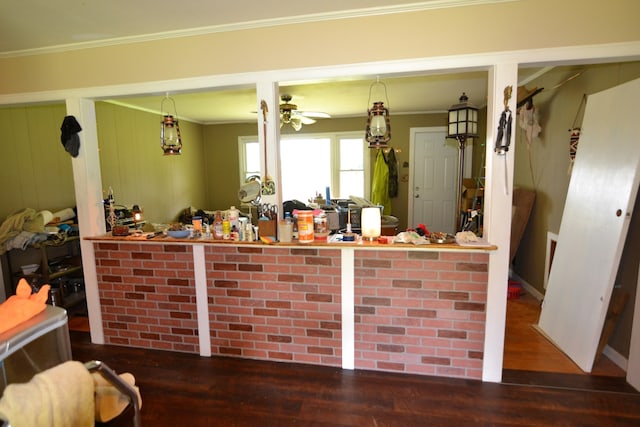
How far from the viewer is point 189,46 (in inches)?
88.3

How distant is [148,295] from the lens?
2.49m

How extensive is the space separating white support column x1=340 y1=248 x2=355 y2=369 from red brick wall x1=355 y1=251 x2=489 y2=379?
1.4 inches

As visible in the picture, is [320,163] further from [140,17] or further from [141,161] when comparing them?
[140,17]

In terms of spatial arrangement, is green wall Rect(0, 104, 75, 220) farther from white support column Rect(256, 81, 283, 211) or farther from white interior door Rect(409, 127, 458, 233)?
white interior door Rect(409, 127, 458, 233)

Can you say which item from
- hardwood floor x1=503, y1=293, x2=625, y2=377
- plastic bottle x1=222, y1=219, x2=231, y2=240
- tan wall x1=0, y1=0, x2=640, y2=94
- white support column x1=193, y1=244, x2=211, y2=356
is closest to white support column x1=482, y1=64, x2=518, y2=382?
tan wall x1=0, y1=0, x2=640, y2=94

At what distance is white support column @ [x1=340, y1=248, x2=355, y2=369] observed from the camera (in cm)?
214

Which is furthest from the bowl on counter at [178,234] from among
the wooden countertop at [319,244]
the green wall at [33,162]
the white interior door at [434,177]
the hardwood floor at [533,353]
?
the white interior door at [434,177]

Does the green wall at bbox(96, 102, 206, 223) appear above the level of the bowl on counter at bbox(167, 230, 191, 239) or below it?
above

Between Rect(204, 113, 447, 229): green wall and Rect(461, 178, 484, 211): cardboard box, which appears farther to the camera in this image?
Rect(204, 113, 447, 229): green wall

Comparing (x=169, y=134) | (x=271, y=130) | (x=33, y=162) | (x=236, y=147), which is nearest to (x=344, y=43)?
(x=271, y=130)

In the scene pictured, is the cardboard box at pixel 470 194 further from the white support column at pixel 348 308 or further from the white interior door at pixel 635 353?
the white support column at pixel 348 308

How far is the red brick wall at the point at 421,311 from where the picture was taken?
2045 millimetres

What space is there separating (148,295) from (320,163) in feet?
13.6

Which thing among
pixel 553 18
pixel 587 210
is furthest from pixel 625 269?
pixel 553 18
